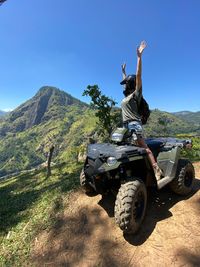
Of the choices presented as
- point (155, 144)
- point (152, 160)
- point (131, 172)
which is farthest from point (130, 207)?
point (155, 144)

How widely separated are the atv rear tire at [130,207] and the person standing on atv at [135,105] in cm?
81

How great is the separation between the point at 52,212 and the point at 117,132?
10.2 ft

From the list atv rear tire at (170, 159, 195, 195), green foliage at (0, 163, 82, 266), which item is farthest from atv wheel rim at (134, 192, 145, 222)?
green foliage at (0, 163, 82, 266)

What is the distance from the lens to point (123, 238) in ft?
15.0

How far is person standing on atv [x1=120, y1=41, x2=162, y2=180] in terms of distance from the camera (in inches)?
193

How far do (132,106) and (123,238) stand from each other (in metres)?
2.91

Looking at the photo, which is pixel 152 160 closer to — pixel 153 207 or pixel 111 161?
pixel 111 161

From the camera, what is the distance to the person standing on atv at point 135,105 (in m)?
4.90

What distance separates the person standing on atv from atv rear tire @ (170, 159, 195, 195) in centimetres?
48

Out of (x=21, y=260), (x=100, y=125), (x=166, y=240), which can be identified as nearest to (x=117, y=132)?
(x=166, y=240)

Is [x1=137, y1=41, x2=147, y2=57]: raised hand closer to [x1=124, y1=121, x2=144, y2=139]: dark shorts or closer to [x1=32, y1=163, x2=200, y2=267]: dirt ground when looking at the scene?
[x1=124, y1=121, x2=144, y2=139]: dark shorts

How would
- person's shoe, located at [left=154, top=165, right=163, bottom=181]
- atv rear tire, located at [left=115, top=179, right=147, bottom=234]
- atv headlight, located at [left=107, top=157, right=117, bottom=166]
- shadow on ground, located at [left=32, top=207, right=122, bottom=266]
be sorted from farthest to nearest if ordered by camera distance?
person's shoe, located at [left=154, top=165, right=163, bottom=181], atv headlight, located at [left=107, top=157, right=117, bottom=166], shadow on ground, located at [left=32, top=207, right=122, bottom=266], atv rear tire, located at [left=115, top=179, right=147, bottom=234]

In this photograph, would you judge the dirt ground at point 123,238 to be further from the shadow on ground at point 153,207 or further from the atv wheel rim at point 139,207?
the atv wheel rim at point 139,207

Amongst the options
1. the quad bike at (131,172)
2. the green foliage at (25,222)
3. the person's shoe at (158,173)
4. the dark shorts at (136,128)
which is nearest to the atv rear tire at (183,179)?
the quad bike at (131,172)
